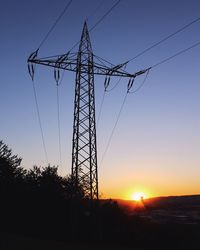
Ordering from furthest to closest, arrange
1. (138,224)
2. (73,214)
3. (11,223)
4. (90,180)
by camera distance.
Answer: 1. (11,223)
2. (138,224)
3. (73,214)
4. (90,180)

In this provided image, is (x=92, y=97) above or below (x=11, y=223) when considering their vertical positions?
above

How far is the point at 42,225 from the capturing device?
3431 cm

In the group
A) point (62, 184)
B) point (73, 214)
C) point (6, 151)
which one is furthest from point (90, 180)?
point (6, 151)

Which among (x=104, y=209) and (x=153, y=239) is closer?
(x=153, y=239)

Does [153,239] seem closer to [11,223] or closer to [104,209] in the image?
[104,209]

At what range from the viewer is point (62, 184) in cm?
4238

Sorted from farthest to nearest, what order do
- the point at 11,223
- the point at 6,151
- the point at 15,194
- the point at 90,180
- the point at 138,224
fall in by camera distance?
the point at 6,151
the point at 15,194
the point at 11,223
the point at 138,224
the point at 90,180

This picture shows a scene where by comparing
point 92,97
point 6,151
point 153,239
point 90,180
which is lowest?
point 153,239

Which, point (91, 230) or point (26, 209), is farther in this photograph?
point (26, 209)

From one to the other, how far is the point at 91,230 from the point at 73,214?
2.10 meters

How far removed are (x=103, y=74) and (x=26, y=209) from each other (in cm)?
1630

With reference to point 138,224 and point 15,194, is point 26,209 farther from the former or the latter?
point 138,224

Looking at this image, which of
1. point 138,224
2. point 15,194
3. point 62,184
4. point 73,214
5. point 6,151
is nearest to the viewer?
point 73,214

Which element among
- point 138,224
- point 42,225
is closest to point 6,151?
point 42,225
